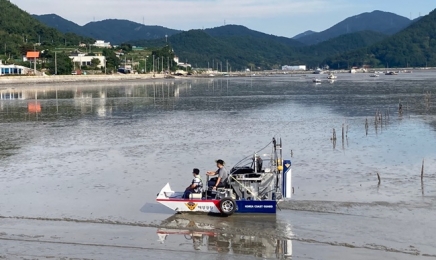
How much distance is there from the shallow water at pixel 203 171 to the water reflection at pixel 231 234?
0.10 feet

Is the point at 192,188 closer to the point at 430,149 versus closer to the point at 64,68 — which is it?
the point at 430,149

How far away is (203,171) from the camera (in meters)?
24.6

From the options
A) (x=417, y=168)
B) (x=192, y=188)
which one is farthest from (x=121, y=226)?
(x=417, y=168)

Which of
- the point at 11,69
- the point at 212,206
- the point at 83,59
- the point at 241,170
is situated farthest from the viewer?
the point at 83,59

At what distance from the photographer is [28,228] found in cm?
1658

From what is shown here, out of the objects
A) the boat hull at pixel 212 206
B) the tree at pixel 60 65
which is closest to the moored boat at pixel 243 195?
the boat hull at pixel 212 206

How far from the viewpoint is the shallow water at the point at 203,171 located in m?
15.1

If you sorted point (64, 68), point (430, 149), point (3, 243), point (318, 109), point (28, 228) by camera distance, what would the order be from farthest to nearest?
1. point (64, 68)
2. point (318, 109)
3. point (430, 149)
4. point (28, 228)
5. point (3, 243)

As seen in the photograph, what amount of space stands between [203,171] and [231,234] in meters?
8.81

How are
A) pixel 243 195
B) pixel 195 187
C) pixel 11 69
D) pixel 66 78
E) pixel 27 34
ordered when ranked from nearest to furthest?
1. pixel 195 187
2. pixel 243 195
3. pixel 11 69
4. pixel 66 78
5. pixel 27 34

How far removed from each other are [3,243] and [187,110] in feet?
139

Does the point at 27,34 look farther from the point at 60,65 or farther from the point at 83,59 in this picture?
the point at 60,65

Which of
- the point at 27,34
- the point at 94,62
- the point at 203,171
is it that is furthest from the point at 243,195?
the point at 27,34

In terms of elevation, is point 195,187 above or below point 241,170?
below
